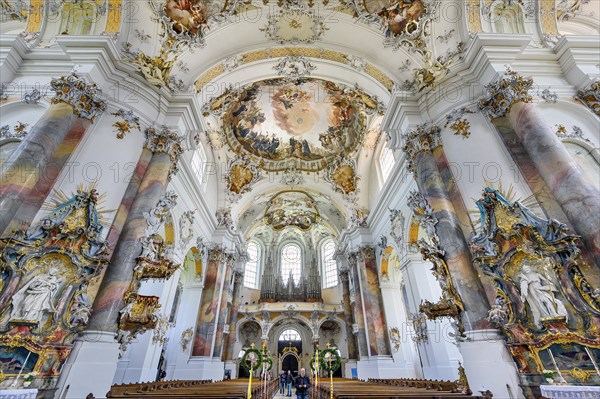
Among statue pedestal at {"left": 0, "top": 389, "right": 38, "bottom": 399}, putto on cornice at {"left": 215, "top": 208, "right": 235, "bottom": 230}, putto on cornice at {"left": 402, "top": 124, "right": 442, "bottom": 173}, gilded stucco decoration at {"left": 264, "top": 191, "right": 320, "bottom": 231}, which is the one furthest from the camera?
gilded stucco decoration at {"left": 264, "top": 191, "right": 320, "bottom": 231}

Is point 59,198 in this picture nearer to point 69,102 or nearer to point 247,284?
point 69,102

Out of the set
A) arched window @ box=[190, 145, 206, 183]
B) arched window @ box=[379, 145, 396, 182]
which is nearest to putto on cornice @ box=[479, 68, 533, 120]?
arched window @ box=[379, 145, 396, 182]

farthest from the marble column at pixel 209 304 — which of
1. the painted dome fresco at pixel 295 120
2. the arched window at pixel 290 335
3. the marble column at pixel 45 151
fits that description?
the arched window at pixel 290 335

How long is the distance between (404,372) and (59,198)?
Result: 13463mm

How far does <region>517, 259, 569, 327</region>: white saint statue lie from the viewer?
203 inches

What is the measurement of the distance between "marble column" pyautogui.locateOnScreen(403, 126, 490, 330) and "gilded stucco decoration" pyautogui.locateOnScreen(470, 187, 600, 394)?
1.28ft

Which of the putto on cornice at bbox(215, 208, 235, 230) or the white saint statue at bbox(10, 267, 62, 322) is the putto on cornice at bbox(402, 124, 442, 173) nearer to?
the white saint statue at bbox(10, 267, 62, 322)

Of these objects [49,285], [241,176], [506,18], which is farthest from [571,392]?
[241,176]

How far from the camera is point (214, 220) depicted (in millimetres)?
14977

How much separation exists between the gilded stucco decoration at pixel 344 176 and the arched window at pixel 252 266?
12564 millimetres

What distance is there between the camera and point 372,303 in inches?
526

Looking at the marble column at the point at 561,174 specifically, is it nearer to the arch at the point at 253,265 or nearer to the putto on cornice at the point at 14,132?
the putto on cornice at the point at 14,132

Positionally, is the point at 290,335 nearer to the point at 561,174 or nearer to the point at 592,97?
the point at 561,174

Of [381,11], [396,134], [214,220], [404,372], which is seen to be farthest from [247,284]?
[381,11]
